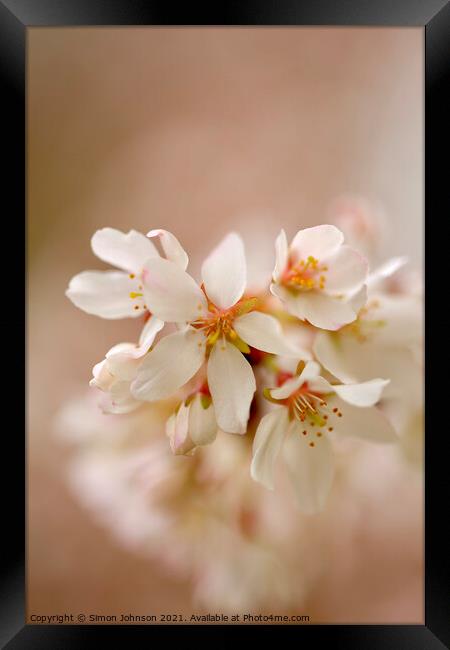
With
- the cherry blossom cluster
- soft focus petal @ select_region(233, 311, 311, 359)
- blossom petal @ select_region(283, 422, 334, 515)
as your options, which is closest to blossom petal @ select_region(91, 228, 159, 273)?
the cherry blossom cluster

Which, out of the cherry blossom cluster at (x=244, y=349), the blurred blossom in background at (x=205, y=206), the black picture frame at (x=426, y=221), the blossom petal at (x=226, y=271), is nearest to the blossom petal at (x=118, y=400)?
the cherry blossom cluster at (x=244, y=349)

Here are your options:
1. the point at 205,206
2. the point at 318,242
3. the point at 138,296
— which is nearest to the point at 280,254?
the point at 318,242

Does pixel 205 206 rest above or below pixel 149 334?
above

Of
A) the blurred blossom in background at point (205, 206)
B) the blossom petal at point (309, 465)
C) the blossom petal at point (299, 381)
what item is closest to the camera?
the blossom petal at point (299, 381)

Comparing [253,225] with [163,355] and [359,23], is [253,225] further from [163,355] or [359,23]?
[163,355]

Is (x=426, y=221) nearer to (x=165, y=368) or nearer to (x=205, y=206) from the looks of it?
(x=165, y=368)

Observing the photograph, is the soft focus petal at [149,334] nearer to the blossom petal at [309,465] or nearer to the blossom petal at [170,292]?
the blossom petal at [170,292]

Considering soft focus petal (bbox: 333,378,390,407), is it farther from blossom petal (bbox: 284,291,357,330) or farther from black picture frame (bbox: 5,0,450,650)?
black picture frame (bbox: 5,0,450,650)
